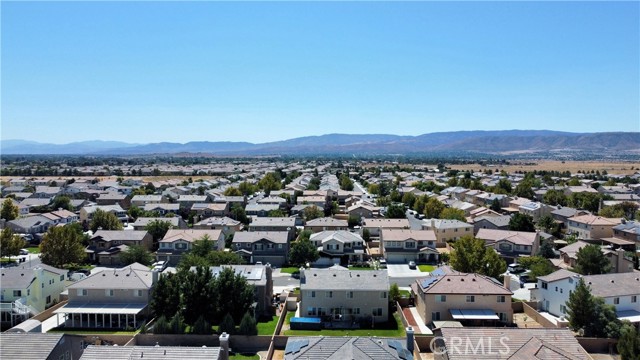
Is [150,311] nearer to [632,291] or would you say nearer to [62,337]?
[62,337]

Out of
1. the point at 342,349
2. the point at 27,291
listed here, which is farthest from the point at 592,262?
the point at 27,291

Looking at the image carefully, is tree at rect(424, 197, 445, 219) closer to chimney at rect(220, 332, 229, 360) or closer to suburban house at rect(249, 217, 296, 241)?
suburban house at rect(249, 217, 296, 241)

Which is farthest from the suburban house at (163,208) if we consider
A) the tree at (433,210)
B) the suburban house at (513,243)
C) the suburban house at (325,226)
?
the suburban house at (513,243)

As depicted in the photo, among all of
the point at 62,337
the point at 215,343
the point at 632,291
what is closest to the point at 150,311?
the point at 215,343

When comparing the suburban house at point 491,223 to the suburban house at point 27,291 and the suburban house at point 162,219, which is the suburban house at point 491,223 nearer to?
the suburban house at point 162,219

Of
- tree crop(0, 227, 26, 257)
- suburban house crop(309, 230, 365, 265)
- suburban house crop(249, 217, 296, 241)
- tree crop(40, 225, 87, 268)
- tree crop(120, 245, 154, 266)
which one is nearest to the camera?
tree crop(40, 225, 87, 268)

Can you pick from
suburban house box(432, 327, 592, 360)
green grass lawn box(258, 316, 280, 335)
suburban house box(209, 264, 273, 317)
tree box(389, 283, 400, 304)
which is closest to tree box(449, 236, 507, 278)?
tree box(389, 283, 400, 304)
